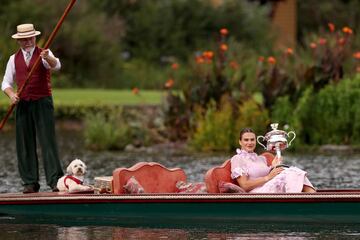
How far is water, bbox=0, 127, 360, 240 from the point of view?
1331 cm

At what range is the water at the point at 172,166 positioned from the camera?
13312 millimetres

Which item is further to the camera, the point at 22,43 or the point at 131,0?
the point at 131,0

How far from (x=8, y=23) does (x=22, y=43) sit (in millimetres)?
24410

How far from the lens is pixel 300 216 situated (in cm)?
1374

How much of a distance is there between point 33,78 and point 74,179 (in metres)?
1.39

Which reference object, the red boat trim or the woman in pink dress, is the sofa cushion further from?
the woman in pink dress

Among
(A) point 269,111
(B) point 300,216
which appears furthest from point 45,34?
(B) point 300,216

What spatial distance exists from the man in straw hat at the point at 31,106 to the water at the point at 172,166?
1.10 meters

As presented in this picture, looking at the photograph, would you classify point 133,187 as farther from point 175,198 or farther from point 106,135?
point 106,135

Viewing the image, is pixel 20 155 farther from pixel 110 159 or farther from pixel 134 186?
pixel 110 159

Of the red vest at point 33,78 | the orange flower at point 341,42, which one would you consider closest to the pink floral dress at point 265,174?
the red vest at point 33,78

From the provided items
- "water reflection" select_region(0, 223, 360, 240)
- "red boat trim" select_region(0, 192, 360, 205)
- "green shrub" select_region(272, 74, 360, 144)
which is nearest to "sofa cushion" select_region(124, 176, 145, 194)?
"red boat trim" select_region(0, 192, 360, 205)

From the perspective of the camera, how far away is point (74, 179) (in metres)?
14.8

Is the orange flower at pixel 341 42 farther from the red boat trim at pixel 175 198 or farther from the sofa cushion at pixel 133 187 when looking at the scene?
the red boat trim at pixel 175 198
